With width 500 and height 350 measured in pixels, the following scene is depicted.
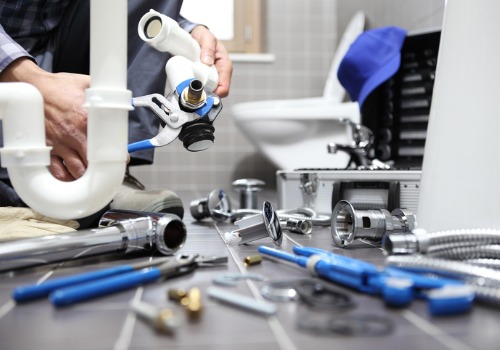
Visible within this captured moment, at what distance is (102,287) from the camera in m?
0.46

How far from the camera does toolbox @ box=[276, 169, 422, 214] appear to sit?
3.07ft

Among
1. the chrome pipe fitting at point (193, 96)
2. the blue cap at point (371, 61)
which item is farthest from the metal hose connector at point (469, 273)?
the blue cap at point (371, 61)

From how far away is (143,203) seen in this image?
88 centimetres

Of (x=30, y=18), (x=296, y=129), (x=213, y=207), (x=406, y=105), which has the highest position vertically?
(x=30, y=18)

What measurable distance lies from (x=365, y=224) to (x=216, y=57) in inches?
15.5

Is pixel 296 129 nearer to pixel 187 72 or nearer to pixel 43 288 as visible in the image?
pixel 187 72

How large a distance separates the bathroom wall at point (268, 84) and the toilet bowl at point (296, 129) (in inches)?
17.5

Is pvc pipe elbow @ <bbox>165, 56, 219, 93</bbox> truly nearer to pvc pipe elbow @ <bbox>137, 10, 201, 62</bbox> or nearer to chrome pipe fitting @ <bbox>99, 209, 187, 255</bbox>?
pvc pipe elbow @ <bbox>137, 10, 201, 62</bbox>

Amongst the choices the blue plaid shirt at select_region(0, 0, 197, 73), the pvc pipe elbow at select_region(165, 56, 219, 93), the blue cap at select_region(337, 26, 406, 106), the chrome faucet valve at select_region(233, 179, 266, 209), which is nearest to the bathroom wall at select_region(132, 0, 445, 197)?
the blue cap at select_region(337, 26, 406, 106)

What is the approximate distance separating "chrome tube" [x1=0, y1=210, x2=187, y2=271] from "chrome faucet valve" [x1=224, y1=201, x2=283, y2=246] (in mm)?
88

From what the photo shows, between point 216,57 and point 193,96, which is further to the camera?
point 216,57

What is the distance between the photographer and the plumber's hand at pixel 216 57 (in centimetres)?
85

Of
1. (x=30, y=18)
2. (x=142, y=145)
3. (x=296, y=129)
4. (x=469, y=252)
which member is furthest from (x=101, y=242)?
(x=296, y=129)

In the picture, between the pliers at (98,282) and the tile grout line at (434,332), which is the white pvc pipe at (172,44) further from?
the tile grout line at (434,332)
